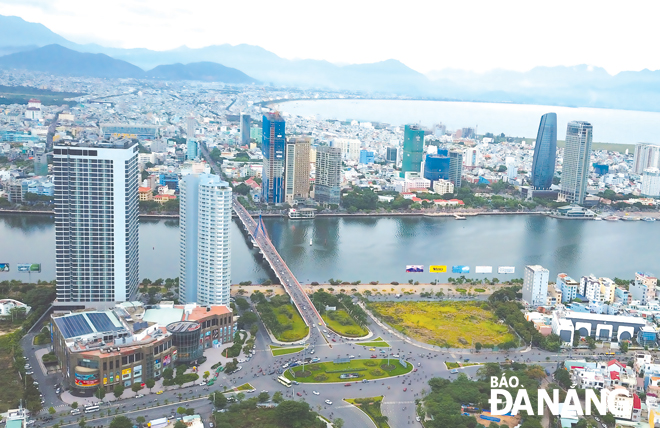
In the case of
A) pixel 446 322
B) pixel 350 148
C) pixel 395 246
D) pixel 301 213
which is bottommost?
pixel 446 322

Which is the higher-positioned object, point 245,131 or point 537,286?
point 245,131

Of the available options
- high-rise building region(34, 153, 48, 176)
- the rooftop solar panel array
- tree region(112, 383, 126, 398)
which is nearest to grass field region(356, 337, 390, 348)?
tree region(112, 383, 126, 398)

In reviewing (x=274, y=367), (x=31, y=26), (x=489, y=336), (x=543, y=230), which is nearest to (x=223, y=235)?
(x=274, y=367)

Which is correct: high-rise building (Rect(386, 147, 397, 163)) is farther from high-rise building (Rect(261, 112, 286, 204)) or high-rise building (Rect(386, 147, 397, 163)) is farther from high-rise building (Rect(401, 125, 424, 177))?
high-rise building (Rect(261, 112, 286, 204))

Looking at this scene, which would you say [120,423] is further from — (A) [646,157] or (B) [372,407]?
(A) [646,157]

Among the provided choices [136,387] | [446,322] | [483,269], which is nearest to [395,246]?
[483,269]

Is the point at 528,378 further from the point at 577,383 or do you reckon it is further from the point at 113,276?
the point at 113,276

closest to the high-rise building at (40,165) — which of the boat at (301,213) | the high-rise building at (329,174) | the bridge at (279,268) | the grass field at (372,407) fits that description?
the bridge at (279,268)
